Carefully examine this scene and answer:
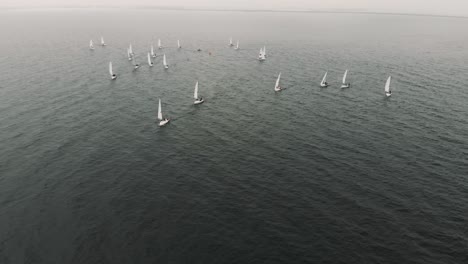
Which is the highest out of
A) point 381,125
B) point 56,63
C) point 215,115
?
point 381,125

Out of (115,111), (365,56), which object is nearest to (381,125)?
(115,111)

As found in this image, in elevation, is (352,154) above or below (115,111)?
above

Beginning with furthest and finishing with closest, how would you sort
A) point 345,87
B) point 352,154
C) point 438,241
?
1. point 345,87
2. point 352,154
3. point 438,241

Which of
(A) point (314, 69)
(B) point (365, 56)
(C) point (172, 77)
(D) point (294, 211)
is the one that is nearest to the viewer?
(D) point (294, 211)

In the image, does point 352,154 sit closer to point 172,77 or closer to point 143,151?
point 143,151

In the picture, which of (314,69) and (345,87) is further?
(314,69)

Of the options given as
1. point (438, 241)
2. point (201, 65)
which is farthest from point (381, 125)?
point (201, 65)

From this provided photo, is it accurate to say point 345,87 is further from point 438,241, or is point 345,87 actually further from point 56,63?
point 56,63
